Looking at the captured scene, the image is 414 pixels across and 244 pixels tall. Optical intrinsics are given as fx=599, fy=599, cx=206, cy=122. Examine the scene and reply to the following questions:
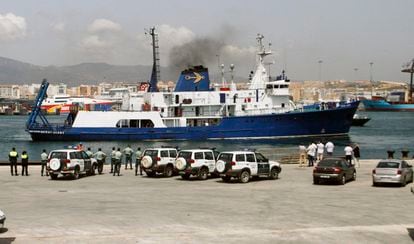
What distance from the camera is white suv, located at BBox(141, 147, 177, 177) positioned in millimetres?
29828

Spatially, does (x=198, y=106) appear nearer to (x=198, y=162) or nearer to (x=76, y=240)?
(x=198, y=162)

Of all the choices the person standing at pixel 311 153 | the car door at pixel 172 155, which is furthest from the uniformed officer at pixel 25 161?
the person standing at pixel 311 153

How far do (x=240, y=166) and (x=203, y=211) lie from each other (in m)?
8.33

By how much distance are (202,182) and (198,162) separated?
122cm

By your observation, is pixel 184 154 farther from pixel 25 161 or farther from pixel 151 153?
pixel 25 161

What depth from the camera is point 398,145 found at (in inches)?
3024

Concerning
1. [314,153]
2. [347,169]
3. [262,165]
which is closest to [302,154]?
[314,153]

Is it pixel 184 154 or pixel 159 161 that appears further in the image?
pixel 159 161

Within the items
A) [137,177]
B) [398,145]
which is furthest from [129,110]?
[137,177]

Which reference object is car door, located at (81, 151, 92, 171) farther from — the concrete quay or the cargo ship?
the cargo ship

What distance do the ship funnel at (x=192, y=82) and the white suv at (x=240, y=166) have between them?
46298 millimetres

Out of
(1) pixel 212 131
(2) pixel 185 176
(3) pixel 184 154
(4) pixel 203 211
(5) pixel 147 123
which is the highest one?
(5) pixel 147 123

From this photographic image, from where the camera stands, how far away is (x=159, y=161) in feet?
98.1

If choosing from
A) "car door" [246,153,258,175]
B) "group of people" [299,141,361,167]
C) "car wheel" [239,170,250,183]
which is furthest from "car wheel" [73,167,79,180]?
"group of people" [299,141,361,167]
